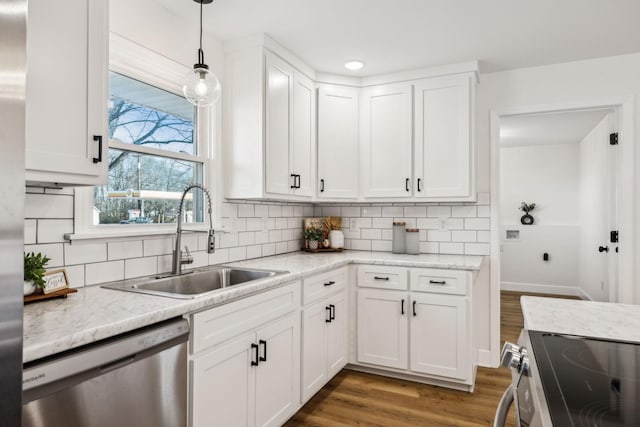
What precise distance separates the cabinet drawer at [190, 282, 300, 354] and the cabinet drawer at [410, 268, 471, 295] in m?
1.01

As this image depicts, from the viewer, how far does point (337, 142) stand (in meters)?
3.37

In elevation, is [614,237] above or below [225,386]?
above

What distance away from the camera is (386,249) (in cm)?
363

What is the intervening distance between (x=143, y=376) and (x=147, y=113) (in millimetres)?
1453

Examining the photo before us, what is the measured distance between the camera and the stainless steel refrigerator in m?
0.50

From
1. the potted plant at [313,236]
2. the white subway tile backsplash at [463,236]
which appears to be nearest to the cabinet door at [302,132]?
the potted plant at [313,236]

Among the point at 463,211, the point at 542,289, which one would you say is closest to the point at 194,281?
the point at 463,211

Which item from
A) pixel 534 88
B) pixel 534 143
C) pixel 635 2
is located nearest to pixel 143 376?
pixel 635 2

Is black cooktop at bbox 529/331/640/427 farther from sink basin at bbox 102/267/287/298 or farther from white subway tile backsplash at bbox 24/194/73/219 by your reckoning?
white subway tile backsplash at bbox 24/194/73/219

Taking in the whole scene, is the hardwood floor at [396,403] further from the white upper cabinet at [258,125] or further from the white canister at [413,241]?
the white upper cabinet at [258,125]

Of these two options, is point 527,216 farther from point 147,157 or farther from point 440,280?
point 147,157

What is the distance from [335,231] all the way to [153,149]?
6.07 ft

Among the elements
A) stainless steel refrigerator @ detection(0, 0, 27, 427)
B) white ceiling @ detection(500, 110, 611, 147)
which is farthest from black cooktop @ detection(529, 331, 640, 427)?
white ceiling @ detection(500, 110, 611, 147)

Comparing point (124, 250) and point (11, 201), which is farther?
point (124, 250)
